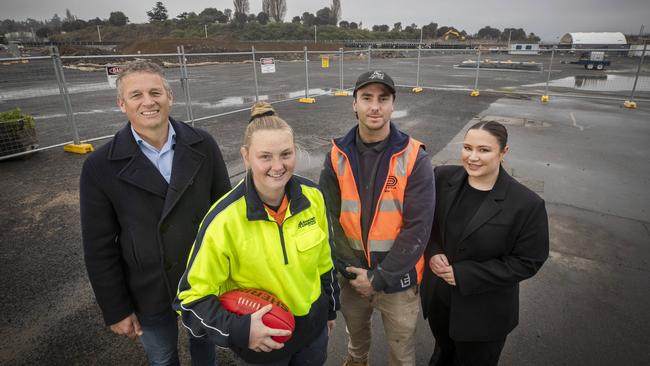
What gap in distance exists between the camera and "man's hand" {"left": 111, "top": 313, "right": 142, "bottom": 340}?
6.88ft

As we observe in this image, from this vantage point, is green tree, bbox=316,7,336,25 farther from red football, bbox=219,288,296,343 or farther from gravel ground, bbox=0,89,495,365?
red football, bbox=219,288,296,343

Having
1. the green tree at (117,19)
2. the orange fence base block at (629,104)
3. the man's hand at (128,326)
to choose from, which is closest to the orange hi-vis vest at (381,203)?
the man's hand at (128,326)

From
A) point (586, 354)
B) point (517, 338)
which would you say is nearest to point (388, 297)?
point (517, 338)

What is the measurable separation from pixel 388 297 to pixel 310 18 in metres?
117

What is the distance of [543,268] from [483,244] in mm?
2502

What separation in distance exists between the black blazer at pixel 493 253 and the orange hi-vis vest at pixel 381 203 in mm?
305

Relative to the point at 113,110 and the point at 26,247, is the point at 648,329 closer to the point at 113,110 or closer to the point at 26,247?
the point at 26,247

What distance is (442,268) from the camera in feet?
7.48

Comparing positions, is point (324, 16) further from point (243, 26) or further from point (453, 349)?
point (453, 349)

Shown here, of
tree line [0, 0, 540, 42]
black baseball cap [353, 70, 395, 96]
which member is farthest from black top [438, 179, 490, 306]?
tree line [0, 0, 540, 42]

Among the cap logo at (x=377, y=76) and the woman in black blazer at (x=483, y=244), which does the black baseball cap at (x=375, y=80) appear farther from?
the woman in black blazer at (x=483, y=244)

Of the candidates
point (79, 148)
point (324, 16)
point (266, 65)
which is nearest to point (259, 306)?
point (79, 148)

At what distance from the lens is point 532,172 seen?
6.74 m

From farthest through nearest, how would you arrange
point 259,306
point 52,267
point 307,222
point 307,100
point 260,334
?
1. point 307,100
2. point 52,267
3. point 307,222
4. point 259,306
5. point 260,334
